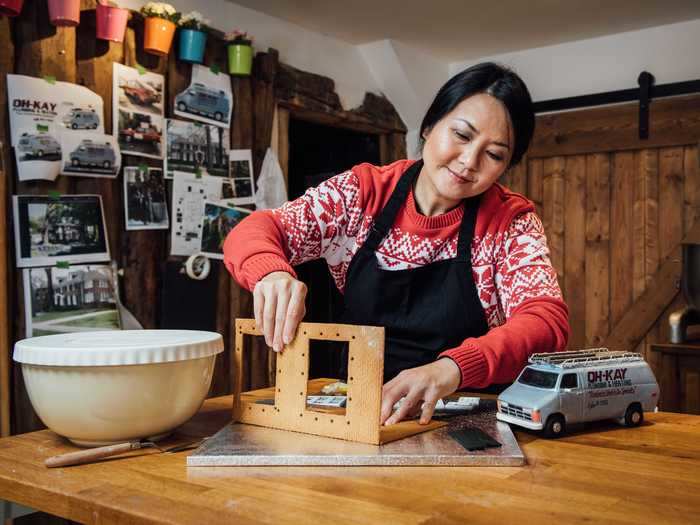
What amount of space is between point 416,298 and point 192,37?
7.33 feet

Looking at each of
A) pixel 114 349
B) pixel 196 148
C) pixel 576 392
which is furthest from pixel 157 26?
pixel 576 392

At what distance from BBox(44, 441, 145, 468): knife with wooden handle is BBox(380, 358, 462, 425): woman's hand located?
432mm

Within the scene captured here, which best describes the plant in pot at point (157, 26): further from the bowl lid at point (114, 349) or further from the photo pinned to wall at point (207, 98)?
the bowl lid at point (114, 349)

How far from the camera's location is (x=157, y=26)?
130 inches

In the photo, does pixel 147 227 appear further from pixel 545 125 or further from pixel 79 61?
pixel 545 125

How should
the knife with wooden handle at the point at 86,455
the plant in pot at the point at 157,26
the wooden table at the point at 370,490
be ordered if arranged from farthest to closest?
the plant in pot at the point at 157,26 → the knife with wooden handle at the point at 86,455 → the wooden table at the point at 370,490

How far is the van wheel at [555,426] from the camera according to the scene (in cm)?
128

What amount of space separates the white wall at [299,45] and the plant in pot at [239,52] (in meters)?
0.12

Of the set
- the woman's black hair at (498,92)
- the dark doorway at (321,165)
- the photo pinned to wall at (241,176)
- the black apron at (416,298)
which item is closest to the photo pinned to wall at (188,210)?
the photo pinned to wall at (241,176)

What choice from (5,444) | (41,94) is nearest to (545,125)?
(41,94)

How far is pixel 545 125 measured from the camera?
491 centimetres

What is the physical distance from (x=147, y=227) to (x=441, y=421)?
7.87 feet

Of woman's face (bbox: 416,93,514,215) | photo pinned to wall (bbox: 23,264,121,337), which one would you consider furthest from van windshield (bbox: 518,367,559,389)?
photo pinned to wall (bbox: 23,264,121,337)

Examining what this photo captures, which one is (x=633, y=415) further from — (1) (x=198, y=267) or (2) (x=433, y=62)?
(2) (x=433, y=62)
